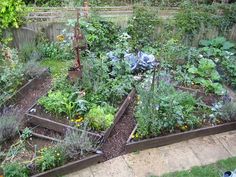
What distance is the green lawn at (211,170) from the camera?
4.10m

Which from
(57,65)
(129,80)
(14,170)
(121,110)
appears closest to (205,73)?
(129,80)

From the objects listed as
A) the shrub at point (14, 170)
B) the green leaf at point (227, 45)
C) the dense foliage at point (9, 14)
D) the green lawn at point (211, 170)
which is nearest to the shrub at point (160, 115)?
the green lawn at point (211, 170)

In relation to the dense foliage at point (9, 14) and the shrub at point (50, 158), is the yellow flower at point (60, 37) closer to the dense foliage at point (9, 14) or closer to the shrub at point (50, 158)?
the dense foliage at point (9, 14)

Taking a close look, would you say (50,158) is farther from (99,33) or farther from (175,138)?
(99,33)

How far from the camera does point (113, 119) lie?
4.66m

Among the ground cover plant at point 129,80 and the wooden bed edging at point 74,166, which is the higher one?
the ground cover plant at point 129,80

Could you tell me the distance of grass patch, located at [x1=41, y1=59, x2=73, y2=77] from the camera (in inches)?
235

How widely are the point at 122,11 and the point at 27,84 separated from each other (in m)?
2.87

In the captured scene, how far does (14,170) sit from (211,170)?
2409 mm

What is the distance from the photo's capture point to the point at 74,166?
4.09 meters

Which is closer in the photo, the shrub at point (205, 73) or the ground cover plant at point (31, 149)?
the ground cover plant at point (31, 149)

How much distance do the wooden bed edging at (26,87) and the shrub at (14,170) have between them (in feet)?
4.63

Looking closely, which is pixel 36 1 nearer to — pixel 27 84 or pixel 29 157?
pixel 27 84

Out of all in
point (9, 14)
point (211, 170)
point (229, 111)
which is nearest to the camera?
point (211, 170)
